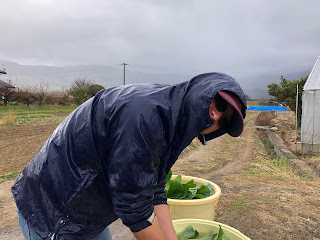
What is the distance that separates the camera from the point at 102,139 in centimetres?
98

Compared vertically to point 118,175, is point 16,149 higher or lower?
lower

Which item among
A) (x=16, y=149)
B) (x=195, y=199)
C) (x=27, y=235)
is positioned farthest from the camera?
(x=16, y=149)

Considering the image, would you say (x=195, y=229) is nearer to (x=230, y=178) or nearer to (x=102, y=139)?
(x=102, y=139)

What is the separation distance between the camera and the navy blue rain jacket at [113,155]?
3.02 feet

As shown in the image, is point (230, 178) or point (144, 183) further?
point (230, 178)

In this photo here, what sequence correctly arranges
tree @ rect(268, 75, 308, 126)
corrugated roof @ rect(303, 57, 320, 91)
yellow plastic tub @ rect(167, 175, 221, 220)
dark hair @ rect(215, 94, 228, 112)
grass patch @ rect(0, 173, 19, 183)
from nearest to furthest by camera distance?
1. dark hair @ rect(215, 94, 228, 112)
2. yellow plastic tub @ rect(167, 175, 221, 220)
3. grass patch @ rect(0, 173, 19, 183)
4. corrugated roof @ rect(303, 57, 320, 91)
5. tree @ rect(268, 75, 308, 126)

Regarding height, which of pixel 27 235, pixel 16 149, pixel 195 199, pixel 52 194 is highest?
pixel 52 194

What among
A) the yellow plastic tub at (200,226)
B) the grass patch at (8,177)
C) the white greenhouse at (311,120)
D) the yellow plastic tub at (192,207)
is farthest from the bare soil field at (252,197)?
the white greenhouse at (311,120)

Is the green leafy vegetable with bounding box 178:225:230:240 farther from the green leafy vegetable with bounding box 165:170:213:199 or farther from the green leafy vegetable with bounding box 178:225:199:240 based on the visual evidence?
the green leafy vegetable with bounding box 165:170:213:199

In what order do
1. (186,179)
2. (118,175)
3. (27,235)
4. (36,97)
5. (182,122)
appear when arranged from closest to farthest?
(118,175) < (182,122) < (27,235) < (186,179) < (36,97)

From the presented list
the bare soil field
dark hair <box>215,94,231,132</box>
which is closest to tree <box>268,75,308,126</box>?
the bare soil field

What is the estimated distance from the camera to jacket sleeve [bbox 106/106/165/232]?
0.90m

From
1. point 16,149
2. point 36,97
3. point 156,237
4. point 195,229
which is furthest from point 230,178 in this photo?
point 36,97

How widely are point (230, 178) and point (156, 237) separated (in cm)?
379
